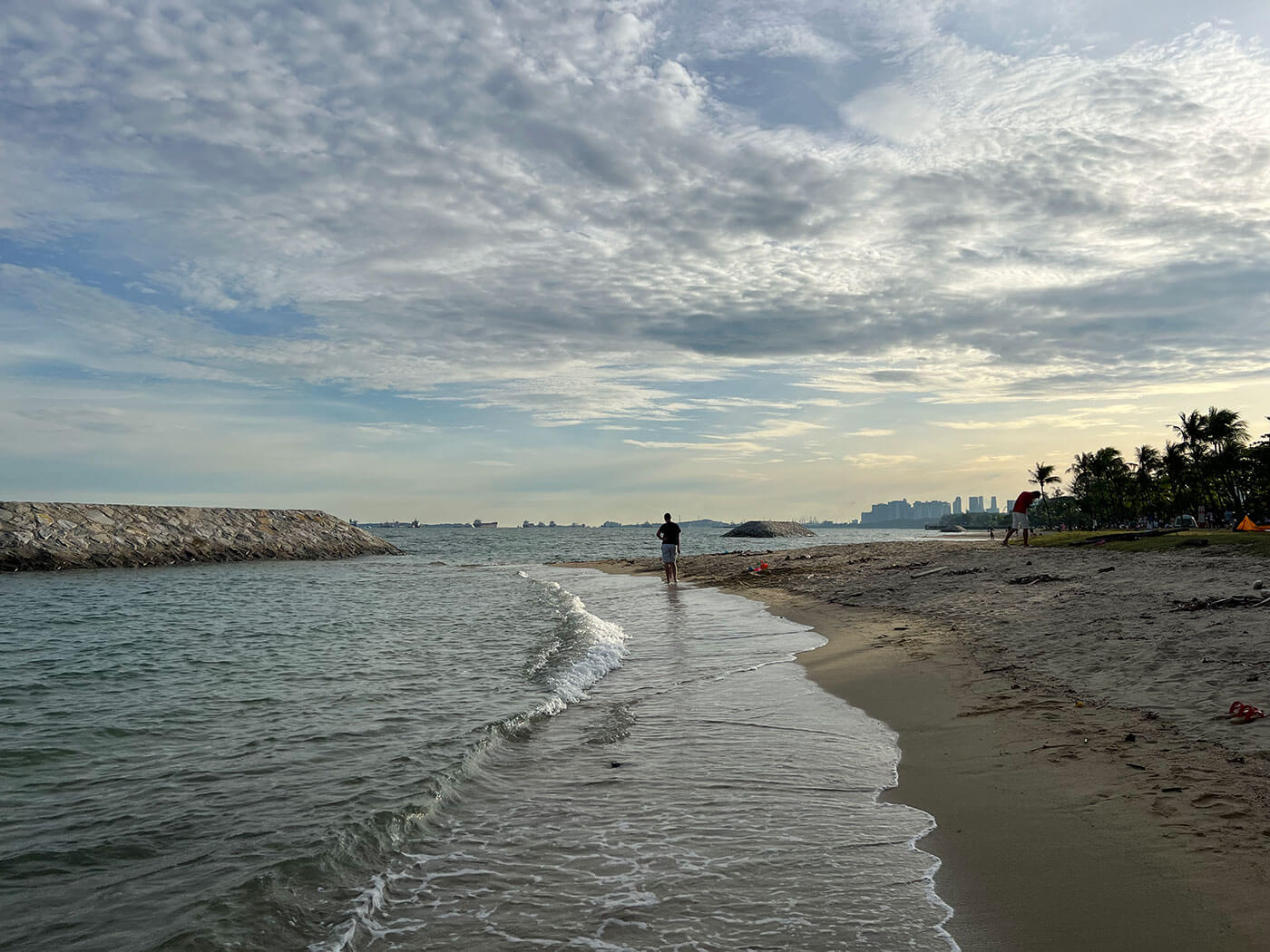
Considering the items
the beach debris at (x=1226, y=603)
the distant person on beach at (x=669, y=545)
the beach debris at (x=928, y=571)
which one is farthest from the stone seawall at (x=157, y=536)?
the beach debris at (x=1226, y=603)

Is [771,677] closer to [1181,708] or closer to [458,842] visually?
[1181,708]

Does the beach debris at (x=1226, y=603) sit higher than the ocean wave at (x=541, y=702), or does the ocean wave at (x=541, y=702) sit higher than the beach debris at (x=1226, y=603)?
the beach debris at (x=1226, y=603)

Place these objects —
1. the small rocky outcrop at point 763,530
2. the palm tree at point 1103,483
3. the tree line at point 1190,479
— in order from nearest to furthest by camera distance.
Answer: the tree line at point 1190,479, the palm tree at point 1103,483, the small rocky outcrop at point 763,530

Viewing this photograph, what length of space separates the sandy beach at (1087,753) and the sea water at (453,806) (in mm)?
463

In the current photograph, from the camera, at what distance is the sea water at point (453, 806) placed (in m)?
4.21

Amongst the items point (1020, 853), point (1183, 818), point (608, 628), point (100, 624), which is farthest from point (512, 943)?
point (100, 624)

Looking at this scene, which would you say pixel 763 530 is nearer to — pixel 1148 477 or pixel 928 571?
pixel 1148 477

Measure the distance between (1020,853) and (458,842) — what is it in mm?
3805

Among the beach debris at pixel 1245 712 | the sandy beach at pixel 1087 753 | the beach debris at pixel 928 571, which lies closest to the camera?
the sandy beach at pixel 1087 753

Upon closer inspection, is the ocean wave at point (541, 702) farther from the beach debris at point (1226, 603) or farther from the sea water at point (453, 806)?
the beach debris at point (1226, 603)

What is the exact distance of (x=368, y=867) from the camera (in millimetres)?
5008

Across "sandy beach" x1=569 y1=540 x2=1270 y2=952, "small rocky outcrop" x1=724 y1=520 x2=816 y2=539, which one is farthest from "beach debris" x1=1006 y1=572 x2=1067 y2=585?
"small rocky outcrop" x1=724 y1=520 x2=816 y2=539

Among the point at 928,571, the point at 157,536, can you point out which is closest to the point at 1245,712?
the point at 928,571

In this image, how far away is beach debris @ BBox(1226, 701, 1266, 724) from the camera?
646 cm
